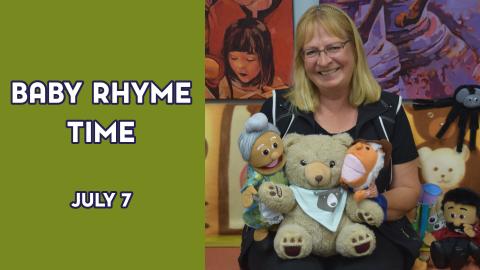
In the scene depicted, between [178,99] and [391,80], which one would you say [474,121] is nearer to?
[391,80]

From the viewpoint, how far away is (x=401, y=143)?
5.08ft

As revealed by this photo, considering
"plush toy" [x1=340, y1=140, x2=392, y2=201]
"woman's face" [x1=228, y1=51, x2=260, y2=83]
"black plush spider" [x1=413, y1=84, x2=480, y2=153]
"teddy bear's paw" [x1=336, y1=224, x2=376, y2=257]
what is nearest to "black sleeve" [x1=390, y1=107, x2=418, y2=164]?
"plush toy" [x1=340, y1=140, x2=392, y2=201]

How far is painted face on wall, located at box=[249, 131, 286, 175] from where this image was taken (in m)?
1.43

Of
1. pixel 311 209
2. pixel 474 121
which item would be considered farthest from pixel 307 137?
pixel 474 121

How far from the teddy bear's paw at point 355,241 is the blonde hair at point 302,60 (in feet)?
1.15

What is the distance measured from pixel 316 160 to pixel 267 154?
11 centimetres

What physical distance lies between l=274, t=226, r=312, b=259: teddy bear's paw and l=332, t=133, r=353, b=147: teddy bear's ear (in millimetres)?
233

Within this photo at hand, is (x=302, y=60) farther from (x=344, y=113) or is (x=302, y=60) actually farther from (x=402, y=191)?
(x=402, y=191)

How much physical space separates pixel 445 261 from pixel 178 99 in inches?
34.6

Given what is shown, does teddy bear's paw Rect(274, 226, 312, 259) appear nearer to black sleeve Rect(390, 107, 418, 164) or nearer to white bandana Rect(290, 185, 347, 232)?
white bandana Rect(290, 185, 347, 232)

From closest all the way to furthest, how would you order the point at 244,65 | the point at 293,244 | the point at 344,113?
1. the point at 293,244
2. the point at 344,113
3. the point at 244,65

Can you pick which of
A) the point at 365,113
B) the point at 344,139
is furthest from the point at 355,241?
the point at 365,113

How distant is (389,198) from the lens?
146cm

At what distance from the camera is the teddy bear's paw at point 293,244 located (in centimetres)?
137
